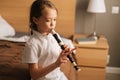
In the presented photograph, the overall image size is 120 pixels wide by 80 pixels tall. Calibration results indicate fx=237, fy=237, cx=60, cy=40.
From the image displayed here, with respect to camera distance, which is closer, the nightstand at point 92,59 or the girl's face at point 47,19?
the girl's face at point 47,19

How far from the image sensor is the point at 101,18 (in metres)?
3.24

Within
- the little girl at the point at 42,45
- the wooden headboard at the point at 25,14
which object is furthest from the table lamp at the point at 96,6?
the little girl at the point at 42,45

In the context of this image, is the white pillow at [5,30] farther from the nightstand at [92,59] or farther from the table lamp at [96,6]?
the table lamp at [96,6]

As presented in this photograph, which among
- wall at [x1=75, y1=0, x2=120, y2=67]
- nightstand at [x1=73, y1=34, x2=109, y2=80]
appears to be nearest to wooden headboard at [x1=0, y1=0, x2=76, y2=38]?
wall at [x1=75, y1=0, x2=120, y2=67]

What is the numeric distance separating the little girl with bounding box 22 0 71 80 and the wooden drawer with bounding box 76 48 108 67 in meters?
1.29

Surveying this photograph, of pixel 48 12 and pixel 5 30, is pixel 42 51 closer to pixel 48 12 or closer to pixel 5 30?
pixel 48 12

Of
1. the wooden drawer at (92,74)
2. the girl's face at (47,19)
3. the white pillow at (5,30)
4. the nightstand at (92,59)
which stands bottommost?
the wooden drawer at (92,74)

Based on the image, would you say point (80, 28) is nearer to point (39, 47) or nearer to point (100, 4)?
point (100, 4)

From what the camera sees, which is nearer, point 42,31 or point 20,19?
point 42,31

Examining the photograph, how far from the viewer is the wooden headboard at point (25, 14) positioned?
3.08 m

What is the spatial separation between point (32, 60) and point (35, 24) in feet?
0.78

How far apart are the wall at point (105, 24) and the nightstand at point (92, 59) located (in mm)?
487

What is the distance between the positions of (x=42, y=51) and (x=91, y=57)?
143cm

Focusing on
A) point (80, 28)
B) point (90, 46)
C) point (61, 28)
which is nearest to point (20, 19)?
point (61, 28)
